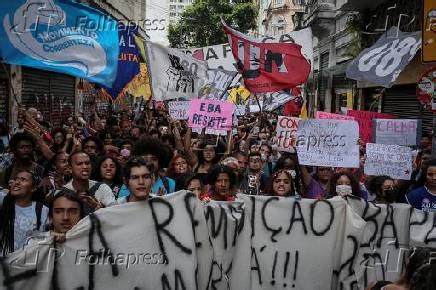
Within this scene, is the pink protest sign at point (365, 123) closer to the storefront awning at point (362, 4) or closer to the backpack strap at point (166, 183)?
the backpack strap at point (166, 183)

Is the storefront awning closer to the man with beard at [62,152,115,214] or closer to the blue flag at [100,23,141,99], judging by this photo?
the blue flag at [100,23,141,99]

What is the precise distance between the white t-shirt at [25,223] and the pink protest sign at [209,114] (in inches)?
187

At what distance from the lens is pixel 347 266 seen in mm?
3969

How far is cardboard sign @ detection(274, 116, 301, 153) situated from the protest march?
0.8 inches

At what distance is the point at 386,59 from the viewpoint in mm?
7699

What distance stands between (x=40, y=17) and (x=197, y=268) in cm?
309

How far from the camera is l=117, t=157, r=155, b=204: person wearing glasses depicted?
3.78 m

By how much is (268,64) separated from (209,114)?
1198 millimetres

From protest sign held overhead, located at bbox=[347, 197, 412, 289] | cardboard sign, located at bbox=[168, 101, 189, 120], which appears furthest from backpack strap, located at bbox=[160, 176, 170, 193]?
cardboard sign, located at bbox=[168, 101, 189, 120]

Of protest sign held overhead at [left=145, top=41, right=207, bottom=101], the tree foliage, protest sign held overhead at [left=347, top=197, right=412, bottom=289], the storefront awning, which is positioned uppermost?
the tree foliage

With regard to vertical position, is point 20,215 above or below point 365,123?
below

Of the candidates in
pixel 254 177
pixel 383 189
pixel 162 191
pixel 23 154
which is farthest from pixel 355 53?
pixel 23 154

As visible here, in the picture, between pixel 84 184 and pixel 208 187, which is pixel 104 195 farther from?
pixel 208 187

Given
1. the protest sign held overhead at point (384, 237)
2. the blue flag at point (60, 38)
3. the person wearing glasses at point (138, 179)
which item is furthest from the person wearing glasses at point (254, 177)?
the person wearing glasses at point (138, 179)
